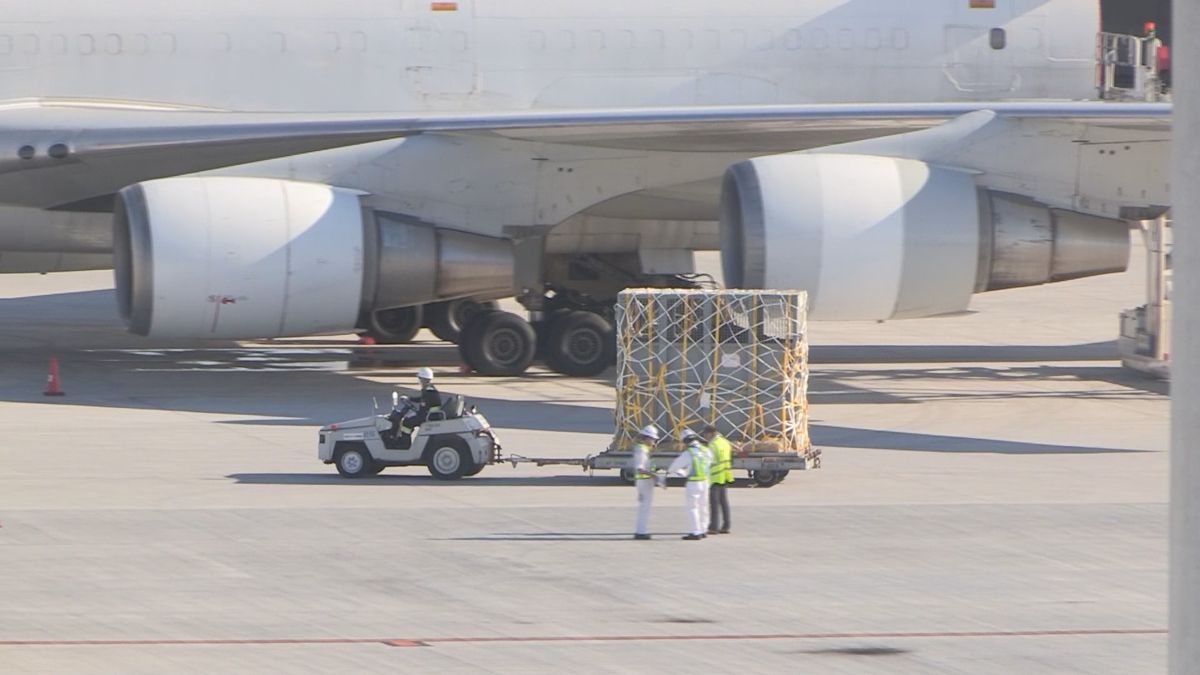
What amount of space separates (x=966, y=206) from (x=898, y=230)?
41.5 inches

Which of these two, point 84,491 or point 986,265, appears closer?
point 84,491

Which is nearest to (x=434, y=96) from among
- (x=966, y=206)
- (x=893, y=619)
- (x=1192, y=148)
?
(x=966, y=206)

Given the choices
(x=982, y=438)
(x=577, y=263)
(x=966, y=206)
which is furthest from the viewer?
(x=577, y=263)

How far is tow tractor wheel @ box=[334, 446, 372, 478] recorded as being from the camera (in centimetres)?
1675

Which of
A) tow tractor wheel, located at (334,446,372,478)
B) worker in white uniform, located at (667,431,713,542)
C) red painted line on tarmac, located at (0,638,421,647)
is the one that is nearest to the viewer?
red painted line on tarmac, located at (0,638,421,647)

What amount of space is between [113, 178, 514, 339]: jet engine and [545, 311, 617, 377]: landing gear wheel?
342 cm

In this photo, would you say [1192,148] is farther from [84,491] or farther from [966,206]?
[966,206]

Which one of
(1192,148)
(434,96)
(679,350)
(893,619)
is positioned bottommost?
(893,619)

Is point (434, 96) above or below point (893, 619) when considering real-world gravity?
above

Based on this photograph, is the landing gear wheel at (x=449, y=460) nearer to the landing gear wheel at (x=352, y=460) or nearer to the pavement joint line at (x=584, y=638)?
the landing gear wheel at (x=352, y=460)

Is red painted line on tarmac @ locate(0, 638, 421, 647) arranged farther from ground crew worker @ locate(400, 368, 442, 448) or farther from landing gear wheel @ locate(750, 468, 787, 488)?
landing gear wheel @ locate(750, 468, 787, 488)

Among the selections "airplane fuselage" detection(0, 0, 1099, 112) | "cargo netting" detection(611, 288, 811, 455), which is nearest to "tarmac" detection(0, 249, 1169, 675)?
"cargo netting" detection(611, 288, 811, 455)

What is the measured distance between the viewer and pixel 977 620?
11461mm

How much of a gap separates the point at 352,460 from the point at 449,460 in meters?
0.93
